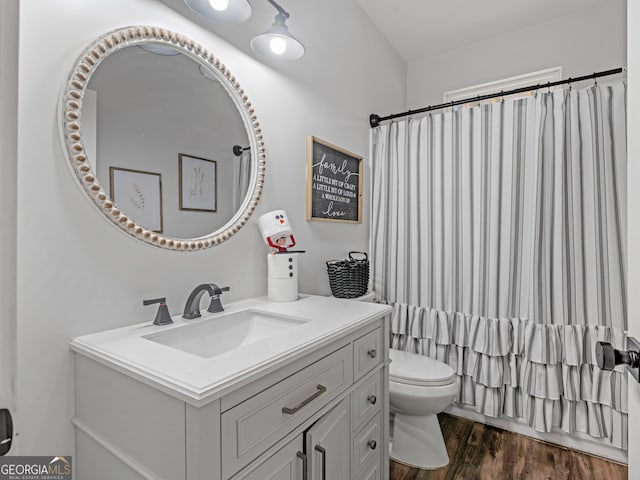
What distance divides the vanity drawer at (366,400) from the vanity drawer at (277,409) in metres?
0.13

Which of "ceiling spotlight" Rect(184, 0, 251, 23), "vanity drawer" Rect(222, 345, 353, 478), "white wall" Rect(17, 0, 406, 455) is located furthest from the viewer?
"ceiling spotlight" Rect(184, 0, 251, 23)

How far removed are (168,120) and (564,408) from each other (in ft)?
7.93

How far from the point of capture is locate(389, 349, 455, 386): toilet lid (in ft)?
5.63

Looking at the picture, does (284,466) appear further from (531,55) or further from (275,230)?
(531,55)

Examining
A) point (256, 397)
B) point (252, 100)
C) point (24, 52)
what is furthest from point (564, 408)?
point (24, 52)

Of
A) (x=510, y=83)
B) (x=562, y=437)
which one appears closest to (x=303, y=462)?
(x=562, y=437)

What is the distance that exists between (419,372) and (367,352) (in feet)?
2.26

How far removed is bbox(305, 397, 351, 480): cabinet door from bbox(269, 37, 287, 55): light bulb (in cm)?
136

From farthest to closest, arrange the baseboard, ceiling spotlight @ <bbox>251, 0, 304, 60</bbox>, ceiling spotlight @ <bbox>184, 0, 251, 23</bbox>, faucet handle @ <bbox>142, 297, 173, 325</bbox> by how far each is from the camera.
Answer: the baseboard, ceiling spotlight @ <bbox>251, 0, 304, 60</bbox>, ceiling spotlight @ <bbox>184, 0, 251, 23</bbox>, faucet handle @ <bbox>142, 297, 173, 325</bbox>

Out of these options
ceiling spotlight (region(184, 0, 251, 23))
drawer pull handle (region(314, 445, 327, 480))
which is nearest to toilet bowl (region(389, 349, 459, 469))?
drawer pull handle (region(314, 445, 327, 480))

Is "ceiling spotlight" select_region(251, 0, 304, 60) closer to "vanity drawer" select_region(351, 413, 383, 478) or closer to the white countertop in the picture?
the white countertop

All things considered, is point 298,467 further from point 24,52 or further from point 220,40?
point 220,40

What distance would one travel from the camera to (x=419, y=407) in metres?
1.71

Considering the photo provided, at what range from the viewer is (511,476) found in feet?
5.50
